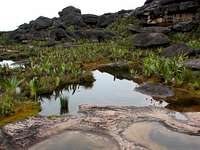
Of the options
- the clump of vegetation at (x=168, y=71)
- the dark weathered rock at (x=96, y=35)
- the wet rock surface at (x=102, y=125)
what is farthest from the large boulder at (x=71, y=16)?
the wet rock surface at (x=102, y=125)

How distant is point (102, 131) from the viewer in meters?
16.6

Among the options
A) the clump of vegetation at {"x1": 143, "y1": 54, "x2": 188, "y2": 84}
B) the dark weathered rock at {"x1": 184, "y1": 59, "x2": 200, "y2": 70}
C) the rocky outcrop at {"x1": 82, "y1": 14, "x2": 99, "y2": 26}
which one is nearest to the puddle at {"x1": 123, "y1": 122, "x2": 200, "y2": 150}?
the clump of vegetation at {"x1": 143, "y1": 54, "x2": 188, "y2": 84}

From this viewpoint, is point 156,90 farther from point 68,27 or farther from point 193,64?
point 68,27

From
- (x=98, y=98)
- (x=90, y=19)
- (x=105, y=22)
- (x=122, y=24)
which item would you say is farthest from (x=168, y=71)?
(x=90, y=19)

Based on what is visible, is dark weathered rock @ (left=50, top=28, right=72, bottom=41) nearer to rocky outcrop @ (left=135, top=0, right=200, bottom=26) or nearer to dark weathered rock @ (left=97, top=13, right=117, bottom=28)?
dark weathered rock @ (left=97, top=13, right=117, bottom=28)

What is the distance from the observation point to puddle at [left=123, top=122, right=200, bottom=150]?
1475 cm

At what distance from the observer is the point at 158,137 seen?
15883 millimetres

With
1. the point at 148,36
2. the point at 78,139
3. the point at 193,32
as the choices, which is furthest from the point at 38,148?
the point at 193,32

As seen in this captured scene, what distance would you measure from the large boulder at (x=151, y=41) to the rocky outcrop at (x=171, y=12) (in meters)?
10.3

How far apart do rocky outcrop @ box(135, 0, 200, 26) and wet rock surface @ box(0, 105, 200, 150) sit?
42.7 metres

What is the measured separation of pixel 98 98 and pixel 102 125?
26.7 ft

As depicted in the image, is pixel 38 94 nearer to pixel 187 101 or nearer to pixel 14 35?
pixel 187 101

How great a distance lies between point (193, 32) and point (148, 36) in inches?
354

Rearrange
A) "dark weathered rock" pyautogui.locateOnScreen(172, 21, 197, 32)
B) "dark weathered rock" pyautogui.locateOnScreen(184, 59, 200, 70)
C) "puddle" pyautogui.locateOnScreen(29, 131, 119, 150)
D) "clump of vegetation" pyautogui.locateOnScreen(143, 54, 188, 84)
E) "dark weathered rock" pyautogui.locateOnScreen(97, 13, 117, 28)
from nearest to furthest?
"puddle" pyautogui.locateOnScreen(29, 131, 119, 150)
"clump of vegetation" pyautogui.locateOnScreen(143, 54, 188, 84)
"dark weathered rock" pyautogui.locateOnScreen(184, 59, 200, 70)
"dark weathered rock" pyautogui.locateOnScreen(172, 21, 197, 32)
"dark weathered rock" pyautogui.locateOnScreen(97, 13, 117, 28)
